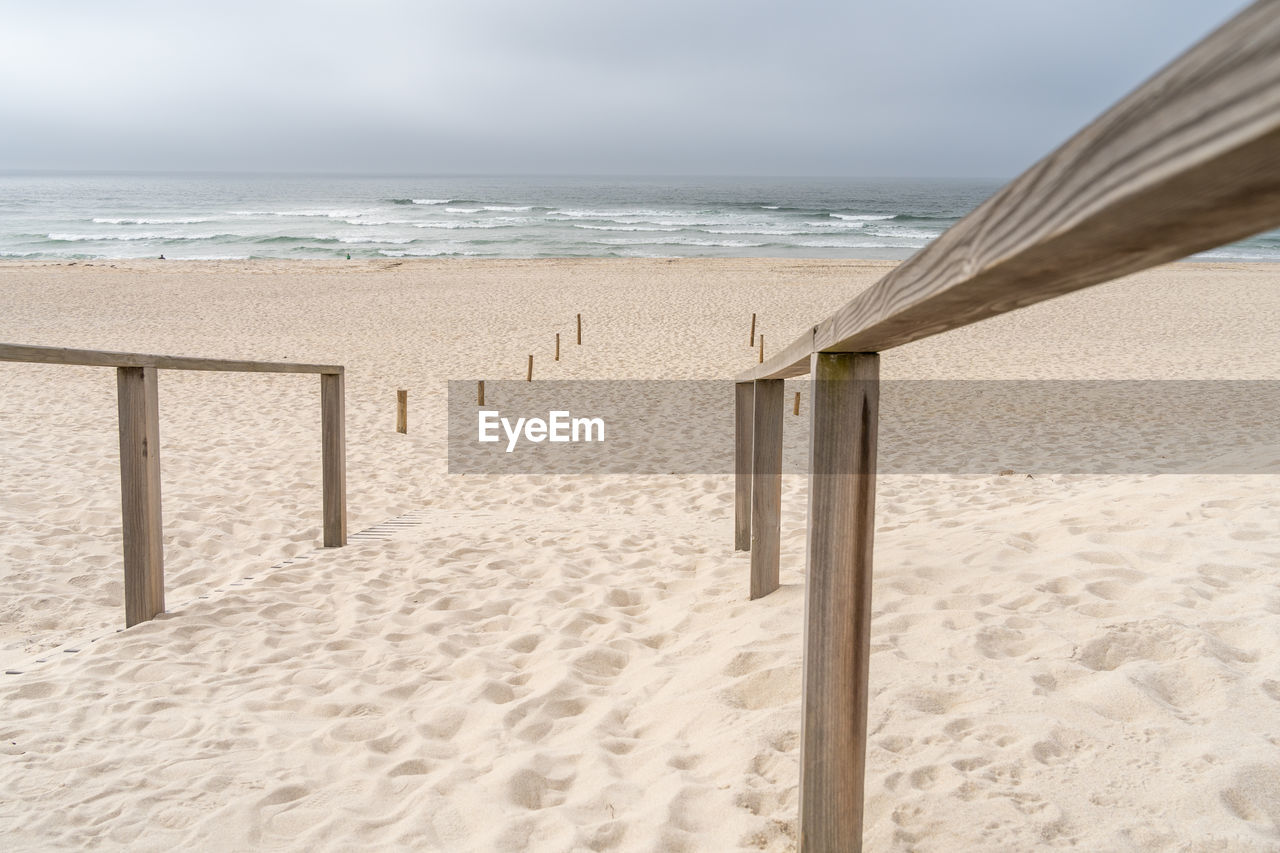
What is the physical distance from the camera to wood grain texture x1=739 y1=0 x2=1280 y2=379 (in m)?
0.59

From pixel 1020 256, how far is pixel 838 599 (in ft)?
3.83

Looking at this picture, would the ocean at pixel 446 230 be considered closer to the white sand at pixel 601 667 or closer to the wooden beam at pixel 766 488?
the white sand at pixel 601 667

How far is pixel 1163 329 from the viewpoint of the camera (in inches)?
650

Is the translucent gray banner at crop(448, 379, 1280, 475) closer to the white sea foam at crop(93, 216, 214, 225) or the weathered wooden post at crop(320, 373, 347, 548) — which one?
the weathered wooden post at crop(320, 373, 347, 548)

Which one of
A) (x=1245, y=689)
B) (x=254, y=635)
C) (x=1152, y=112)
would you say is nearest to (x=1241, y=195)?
(x=1152, y=112)

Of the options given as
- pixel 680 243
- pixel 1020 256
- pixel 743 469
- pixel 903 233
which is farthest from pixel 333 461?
pixel 903 233

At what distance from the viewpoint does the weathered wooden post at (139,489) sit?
375 centimetres

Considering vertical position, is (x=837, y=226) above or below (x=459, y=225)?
above

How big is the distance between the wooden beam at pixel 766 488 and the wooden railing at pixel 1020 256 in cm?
174

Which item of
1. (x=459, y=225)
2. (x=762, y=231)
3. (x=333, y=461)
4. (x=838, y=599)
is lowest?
(x=333, y=461)

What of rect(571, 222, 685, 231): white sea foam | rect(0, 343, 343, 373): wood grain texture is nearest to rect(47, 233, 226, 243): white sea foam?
rect(571, 222, 685, 231): white sea foam

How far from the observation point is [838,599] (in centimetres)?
193

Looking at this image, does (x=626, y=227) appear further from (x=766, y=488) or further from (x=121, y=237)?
(x=766, y=488)

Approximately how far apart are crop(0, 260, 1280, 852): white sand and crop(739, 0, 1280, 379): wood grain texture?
1567mm
